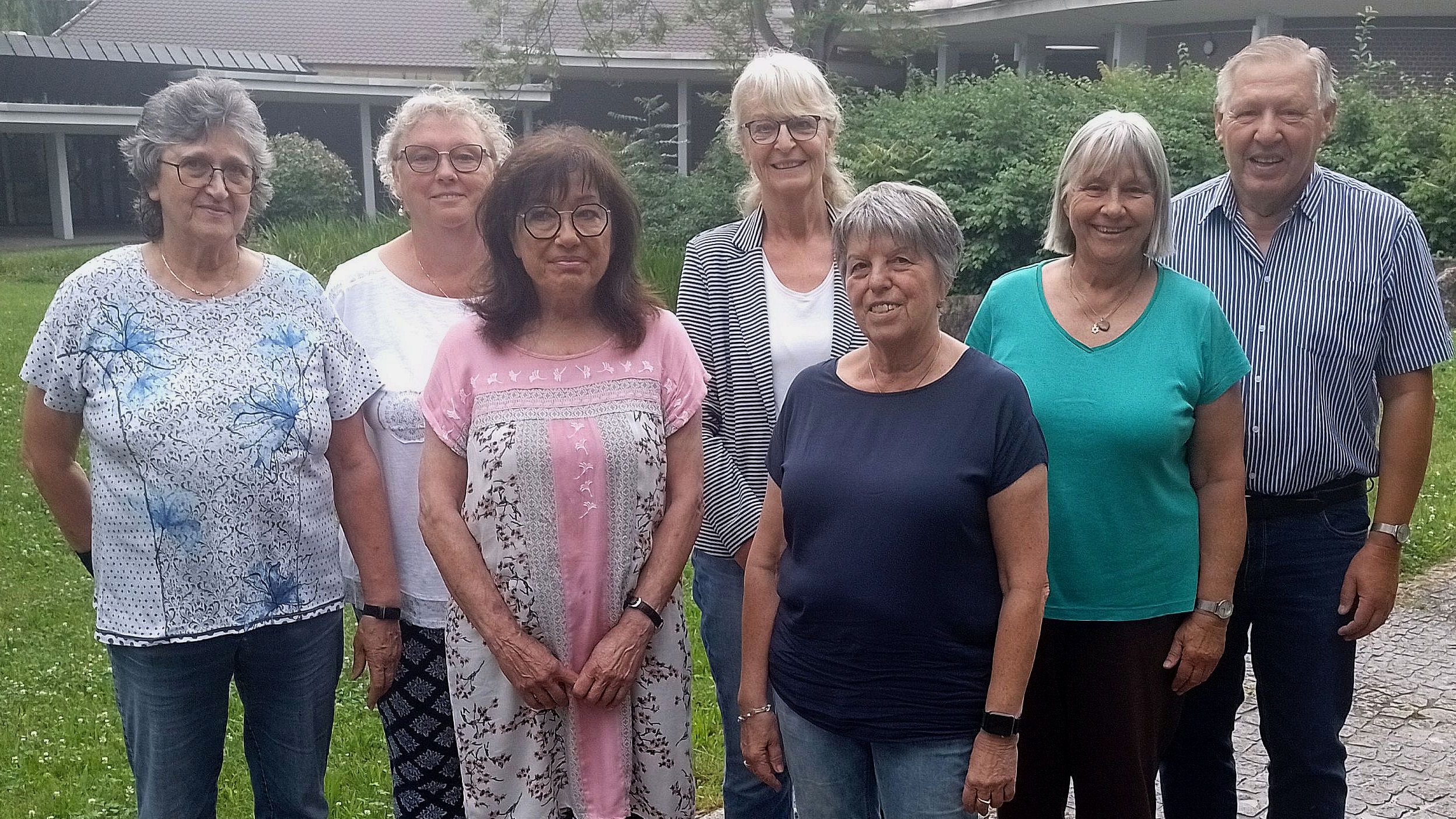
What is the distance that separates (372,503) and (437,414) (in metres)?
0.39

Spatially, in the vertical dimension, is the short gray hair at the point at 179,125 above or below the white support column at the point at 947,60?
below

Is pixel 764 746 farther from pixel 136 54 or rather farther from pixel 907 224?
pixel 136 54

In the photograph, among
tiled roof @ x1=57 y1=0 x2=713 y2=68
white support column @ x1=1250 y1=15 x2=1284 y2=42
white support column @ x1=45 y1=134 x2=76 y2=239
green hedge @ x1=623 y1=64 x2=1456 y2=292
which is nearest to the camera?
green hedge @ x1=623 y1=64 x2=1456 y2=292

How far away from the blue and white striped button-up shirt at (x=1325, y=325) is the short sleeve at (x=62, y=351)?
276 centimetres

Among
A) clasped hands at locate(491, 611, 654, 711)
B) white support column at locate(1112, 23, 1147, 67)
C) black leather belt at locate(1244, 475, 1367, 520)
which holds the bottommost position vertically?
clasped hands at locate(491, 611, 654, 711)

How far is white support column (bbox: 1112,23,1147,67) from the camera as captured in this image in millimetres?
23297

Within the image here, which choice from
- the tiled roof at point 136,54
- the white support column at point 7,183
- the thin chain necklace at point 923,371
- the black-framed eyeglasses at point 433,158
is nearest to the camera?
the thin chain necklace at point 923,371

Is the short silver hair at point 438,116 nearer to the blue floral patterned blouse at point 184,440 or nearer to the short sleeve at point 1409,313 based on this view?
the blue floral patterned blouse at point 184,440

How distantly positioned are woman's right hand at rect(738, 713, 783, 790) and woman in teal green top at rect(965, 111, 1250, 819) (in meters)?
0.62

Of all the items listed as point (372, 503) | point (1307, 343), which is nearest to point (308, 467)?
point (372, 503)

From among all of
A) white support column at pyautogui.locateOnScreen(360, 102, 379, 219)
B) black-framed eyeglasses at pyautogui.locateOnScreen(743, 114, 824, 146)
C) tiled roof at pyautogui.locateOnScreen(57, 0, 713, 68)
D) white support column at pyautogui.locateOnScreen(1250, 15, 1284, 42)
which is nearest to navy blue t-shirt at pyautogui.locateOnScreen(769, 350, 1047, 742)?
black-framed eyeglasses at pyautogui.locateOnScreen(743, 114, 824, 146)

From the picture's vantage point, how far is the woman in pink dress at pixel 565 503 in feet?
9.05

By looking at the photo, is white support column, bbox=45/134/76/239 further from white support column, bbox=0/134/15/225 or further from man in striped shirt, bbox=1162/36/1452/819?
man in striped shirt, bbox=1162/36/1452/819

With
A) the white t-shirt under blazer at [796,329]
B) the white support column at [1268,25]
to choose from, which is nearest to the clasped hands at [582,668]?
the white t-shirt under blazer at [796,329]
